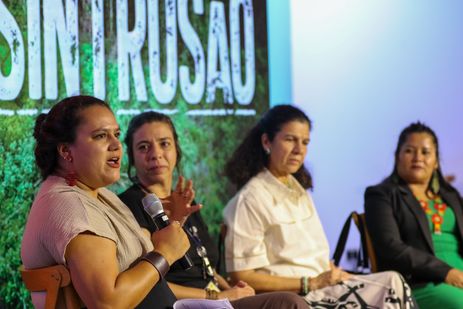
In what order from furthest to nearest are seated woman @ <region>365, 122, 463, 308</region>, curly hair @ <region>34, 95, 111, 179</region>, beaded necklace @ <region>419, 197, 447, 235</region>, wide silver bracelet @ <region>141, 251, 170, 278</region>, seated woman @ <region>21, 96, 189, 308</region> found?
beaded necklace @ <region>419, 197, 447, 235</region> → seated woman @ <region>365, 122, 463, 308</region> → curly hair @ <region>34, 95, 111, 179</region> → wide silver bracelet @ <region>141, 251, 170, 278</region> → seated woman @ <region>21, 96, 189, 308</region>

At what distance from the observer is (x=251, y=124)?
5613 mm

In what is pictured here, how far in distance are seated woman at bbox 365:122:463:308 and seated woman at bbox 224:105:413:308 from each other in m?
0.50

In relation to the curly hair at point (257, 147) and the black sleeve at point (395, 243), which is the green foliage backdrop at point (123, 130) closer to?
the curly hair at point (257, 147)

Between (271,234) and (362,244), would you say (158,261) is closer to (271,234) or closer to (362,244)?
(271,234)

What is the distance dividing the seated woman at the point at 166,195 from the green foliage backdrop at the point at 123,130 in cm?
53

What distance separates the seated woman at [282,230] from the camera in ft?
13.9

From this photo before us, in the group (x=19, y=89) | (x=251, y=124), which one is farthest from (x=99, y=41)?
(x=251, y=124)

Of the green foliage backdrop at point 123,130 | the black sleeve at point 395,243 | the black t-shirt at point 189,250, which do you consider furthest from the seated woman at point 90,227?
the black sleeve at point 395,243

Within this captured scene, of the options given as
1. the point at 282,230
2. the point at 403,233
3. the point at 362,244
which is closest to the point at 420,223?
the point at 403,233

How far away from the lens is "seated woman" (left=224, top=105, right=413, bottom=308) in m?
4.23

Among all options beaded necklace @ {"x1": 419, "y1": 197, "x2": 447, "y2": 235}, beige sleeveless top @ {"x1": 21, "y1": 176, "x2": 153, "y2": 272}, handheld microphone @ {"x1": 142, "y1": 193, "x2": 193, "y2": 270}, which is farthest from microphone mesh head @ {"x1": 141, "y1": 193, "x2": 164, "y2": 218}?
beaded necklace @ {"x1": 419, "y1": 197, "x2": 447, "y2": 235}

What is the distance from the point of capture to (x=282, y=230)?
14.3ft

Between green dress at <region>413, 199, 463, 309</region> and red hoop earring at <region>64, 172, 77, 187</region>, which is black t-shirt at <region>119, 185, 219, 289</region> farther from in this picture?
green dress at <region>413, 199, 463, 309</region>

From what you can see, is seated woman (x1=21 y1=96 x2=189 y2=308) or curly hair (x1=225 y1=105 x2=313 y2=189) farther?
curly hair (x1=225 y1=105 x2=313 y2=189)
